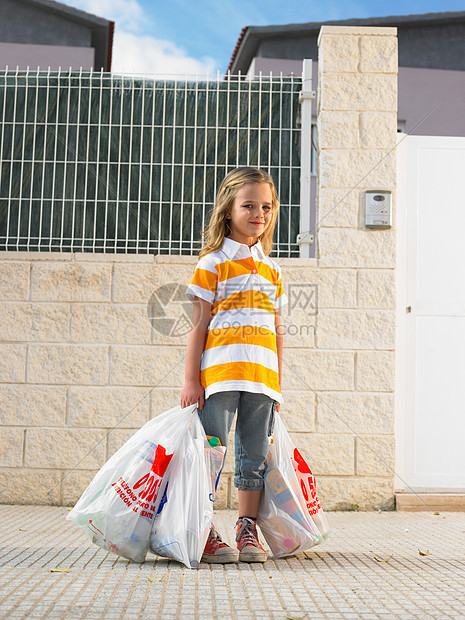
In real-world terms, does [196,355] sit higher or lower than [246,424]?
higher

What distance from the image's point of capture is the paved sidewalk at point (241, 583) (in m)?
1.80

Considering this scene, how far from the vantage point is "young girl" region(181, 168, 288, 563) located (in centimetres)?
242

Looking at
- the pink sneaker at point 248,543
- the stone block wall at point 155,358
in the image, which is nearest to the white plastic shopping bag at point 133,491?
the pink sneaker at point 248,543

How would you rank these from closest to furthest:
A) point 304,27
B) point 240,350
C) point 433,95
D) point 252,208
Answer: point 240,350 → point 252,208 → point 433,95 → point 304,27

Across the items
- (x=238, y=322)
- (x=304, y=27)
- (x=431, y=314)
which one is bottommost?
(x=238, y=322)

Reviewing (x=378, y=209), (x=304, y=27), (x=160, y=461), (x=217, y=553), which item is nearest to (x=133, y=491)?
(x=160, y=461)

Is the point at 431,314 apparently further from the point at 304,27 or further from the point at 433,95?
the point at 304,27

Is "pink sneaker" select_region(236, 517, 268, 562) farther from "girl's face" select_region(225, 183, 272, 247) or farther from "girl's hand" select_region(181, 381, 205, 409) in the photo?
"girl's face" select_region(225, 183, 272, 247)

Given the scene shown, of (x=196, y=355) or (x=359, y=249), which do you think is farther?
(x=359, y=249)

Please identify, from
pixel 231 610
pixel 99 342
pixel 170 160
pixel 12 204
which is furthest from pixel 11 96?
pixel 231 610

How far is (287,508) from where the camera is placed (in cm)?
249

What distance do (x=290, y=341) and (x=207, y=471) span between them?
1549 mm

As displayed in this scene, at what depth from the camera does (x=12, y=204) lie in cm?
405

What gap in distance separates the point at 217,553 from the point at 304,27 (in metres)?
14.8
